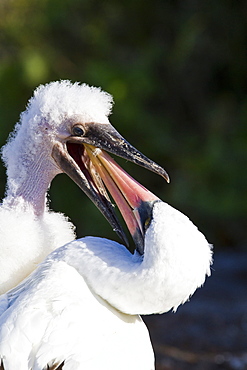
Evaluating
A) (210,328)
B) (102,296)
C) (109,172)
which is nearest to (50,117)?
(109,172)

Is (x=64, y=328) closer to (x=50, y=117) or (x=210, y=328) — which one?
(x=50, y=117)

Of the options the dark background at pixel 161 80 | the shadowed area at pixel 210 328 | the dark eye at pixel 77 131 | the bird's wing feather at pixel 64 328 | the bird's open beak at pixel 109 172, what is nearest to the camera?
the bird's wing feather at pixel 64 328

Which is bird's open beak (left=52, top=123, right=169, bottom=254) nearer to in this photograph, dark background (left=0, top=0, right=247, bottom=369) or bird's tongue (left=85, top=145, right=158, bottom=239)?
bird's tongue (left=85, top=145, right=158, bottom=239)

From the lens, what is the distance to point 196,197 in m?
7.23

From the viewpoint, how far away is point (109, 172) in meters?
2.53

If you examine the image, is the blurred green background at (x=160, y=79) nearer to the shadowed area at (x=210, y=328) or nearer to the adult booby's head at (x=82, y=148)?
the shadowed area at (x=210, y=328)

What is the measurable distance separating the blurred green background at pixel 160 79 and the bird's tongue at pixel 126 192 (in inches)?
178

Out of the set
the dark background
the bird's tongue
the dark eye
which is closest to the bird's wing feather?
the bird's tongue

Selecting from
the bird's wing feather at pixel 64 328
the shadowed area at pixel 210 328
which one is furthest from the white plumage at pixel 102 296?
the shadowed area at pixel 210 328

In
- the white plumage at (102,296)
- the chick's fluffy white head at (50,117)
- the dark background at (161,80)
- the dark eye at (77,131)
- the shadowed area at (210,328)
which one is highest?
the dark background at (161,80)

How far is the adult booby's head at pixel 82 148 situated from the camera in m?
2.48

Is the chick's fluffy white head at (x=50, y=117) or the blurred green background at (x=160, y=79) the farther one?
the blurred green background at (x=160, y=79)

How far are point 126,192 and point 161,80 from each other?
574 cm

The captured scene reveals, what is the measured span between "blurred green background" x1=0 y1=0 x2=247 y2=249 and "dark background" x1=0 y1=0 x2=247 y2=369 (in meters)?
0.01
